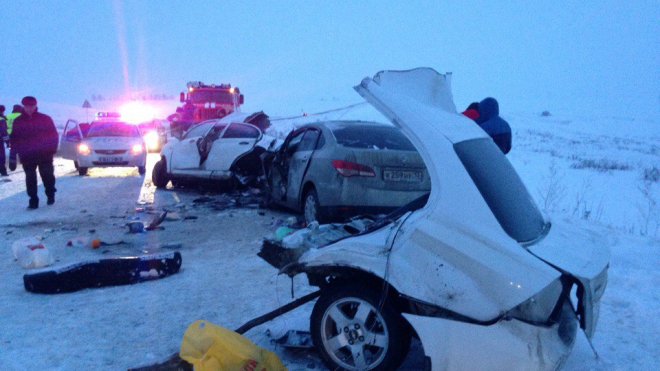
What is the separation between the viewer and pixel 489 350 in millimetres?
2633

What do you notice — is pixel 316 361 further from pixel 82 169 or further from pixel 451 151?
pixel 82 169

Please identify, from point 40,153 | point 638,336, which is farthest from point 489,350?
point 40,153

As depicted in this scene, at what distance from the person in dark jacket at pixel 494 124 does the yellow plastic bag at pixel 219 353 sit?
4656 mm

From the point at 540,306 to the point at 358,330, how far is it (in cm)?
106

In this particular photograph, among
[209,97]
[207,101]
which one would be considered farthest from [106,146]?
[209,97]

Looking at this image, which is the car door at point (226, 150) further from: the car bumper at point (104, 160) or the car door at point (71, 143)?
the car door at point (71, 143)

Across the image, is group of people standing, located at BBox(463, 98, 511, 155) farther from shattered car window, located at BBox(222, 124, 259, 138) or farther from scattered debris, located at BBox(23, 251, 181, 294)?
shattered car window, located at BBox(222, 124, 259, 138)

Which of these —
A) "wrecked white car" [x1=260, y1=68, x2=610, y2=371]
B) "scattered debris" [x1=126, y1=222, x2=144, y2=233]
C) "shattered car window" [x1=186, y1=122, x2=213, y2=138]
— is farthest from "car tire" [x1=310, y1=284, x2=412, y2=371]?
"shattered car window" [x1=186, y1=122, x2=213, y2=138]

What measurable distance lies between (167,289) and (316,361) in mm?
2088

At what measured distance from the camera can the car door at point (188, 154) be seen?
11109mm

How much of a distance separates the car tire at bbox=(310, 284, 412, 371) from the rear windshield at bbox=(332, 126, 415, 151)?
12.4 ft

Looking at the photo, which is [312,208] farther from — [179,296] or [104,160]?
[104,160]

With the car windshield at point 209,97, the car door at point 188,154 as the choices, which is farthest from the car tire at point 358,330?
the car windshield at point 209,97

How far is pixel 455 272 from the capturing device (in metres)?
2.79
